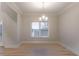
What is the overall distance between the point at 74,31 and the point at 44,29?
1297 millimetres

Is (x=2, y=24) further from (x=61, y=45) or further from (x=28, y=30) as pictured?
(x=61, y=45)

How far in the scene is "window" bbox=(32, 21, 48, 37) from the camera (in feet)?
9.29

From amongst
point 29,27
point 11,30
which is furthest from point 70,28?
point 11,30

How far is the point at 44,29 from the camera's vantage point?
2979 mm

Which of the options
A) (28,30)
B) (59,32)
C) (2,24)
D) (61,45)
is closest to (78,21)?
(59,32)

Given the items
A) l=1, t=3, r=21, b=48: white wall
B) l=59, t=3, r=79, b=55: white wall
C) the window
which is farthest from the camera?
l=59, t=3, r=79, b=55: white wall

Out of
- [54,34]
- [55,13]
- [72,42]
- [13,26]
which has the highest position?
[55,13]

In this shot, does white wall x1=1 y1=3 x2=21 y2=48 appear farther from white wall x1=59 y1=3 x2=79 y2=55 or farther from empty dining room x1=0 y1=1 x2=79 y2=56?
white wall x1=59 y1=3 x2=79 y2=55

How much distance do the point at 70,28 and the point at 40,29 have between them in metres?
1.38

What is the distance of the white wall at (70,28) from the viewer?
10.5 feet

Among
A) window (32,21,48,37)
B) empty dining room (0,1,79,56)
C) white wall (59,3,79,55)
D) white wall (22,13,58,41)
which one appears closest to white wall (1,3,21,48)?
empty dining room (0,1,79,56)

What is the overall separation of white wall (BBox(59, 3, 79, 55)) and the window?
0.43 m

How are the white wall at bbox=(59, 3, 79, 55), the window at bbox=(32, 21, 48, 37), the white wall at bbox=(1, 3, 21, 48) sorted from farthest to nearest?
the white wall at bbox=(59, 3, 79, 55) → the white wall at bbox=(1, 3, 21, 48) → the window at bbox=(32, 21, 48, 37)

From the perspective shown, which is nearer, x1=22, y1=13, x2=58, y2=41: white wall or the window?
the window
